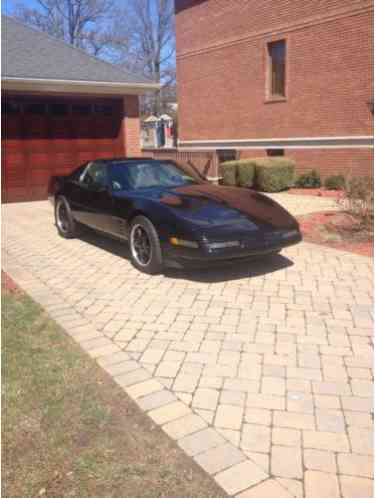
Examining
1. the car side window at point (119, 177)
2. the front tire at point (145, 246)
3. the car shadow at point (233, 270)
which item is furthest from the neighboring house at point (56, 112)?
the car shadow at point (233, 270)

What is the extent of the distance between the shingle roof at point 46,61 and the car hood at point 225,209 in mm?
7542

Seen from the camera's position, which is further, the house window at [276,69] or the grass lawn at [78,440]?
the house window at [276,69]

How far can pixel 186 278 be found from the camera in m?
5.81

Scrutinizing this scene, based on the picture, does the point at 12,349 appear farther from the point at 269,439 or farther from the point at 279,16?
the point at 279,16

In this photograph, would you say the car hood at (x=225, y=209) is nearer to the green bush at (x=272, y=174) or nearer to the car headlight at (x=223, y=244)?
the car headlight at (x=223, y=244)

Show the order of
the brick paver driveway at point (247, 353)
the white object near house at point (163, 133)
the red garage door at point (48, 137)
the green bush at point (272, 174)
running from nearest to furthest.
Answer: the brick paver driveway at point (247, 353)
the red garage door at point (48, 137)
the green bush at point (272, 174)
the white object near house at point (163, 133)

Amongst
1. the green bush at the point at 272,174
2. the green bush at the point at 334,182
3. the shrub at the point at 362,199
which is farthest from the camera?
the green bush at the point at 334,182

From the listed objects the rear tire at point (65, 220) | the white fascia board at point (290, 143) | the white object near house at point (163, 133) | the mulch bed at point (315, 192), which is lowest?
the rear tire at point (65, 220)

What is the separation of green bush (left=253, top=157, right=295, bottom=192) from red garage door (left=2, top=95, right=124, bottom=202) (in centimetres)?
402

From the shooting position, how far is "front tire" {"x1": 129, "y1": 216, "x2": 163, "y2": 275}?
5707 mm

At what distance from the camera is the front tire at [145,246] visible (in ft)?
18.7

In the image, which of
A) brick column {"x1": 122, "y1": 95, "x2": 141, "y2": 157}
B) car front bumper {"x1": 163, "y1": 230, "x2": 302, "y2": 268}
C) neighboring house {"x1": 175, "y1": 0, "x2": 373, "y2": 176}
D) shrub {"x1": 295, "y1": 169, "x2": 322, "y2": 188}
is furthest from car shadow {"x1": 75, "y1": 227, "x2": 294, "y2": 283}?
neighboring house {"x1": 175, "y1": 0, "x2": 373, "y2": 176}

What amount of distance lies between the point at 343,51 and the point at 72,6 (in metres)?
32.5

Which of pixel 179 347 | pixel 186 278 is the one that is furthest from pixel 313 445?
pixel 186 278
